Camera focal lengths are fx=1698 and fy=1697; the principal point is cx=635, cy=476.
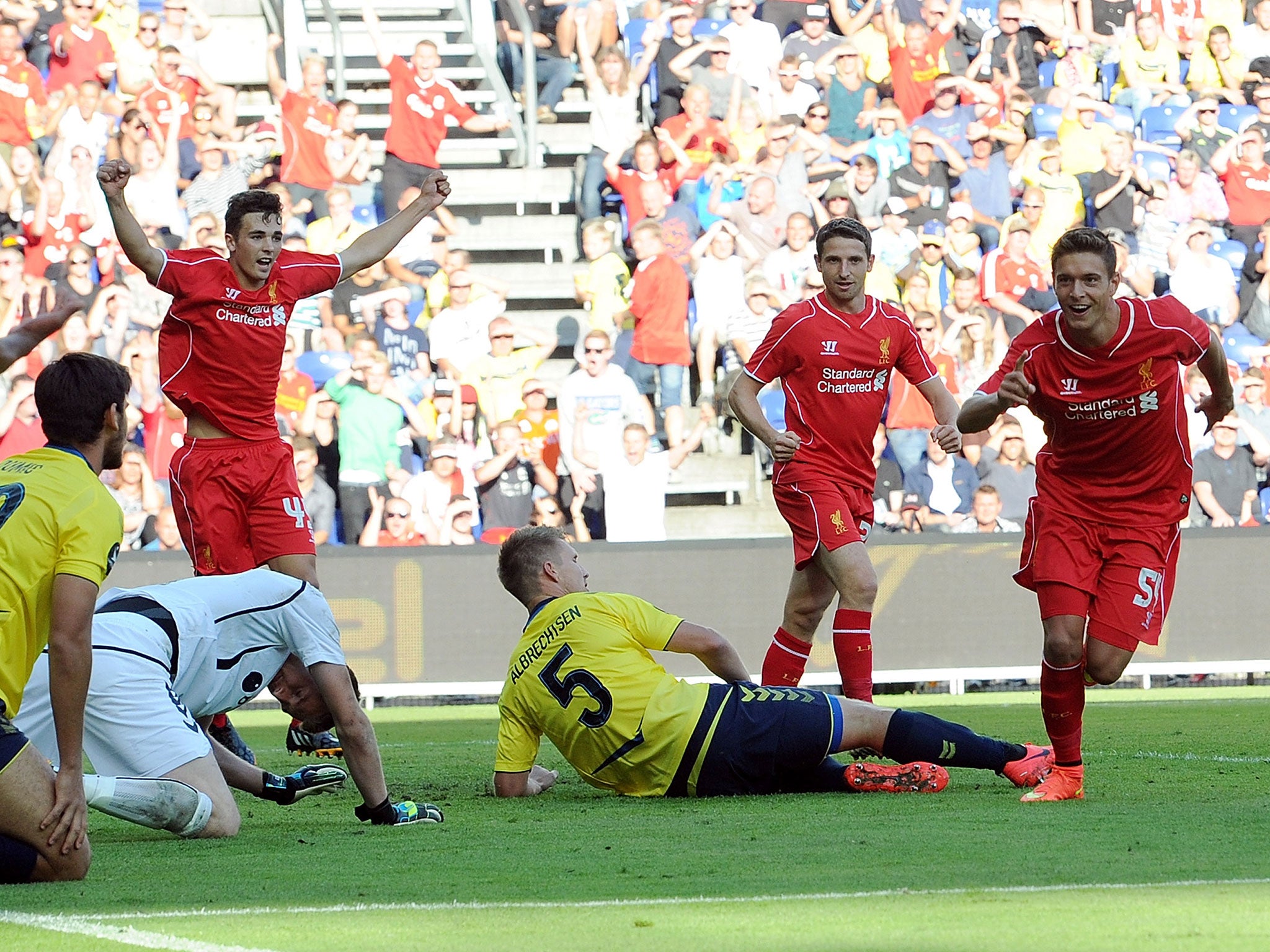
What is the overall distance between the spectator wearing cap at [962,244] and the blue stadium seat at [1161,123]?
263 centimetres

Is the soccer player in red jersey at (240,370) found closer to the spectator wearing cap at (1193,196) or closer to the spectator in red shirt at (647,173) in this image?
the spectator in red shirt at (647,173)

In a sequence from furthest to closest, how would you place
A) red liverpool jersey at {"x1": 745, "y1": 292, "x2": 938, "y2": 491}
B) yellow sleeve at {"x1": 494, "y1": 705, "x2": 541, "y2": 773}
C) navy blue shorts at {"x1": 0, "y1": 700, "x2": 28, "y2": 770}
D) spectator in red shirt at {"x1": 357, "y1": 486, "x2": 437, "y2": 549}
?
spectator in red shirt at {"x1": 357, "y1": 486, "x2": 437, "y2": 549} → red liverpool jersey at {"x1": 745, "y1": 292, "x2": 938, "y2": 491} → yellow sleeve at {"x1": 494, "y1": 705, "x2": 541, "y2": 773} → navy blue shorts at {"x1": 0, "y1": 700, "x2": 28, "y2": 770}

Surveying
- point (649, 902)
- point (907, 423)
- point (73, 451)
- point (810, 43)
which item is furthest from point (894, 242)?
point (649, 902)

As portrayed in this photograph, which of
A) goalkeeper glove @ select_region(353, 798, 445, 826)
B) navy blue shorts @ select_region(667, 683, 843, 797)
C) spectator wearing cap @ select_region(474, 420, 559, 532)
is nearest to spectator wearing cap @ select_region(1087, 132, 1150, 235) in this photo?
spectator wearing cap @ select_region(474, 420, 559, 532)

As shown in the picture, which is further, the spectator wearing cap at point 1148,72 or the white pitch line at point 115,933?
the spectator wearing cap at point 1148,72

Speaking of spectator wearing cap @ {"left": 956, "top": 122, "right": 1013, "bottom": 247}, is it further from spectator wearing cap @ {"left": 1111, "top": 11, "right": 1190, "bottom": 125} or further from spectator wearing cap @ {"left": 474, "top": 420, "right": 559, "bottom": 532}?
spectator wearing cap @ {"left": 474, "top": 420, "right": 559, "bottom": 532}

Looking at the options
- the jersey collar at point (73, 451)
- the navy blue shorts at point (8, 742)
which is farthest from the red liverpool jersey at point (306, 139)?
the navy blue shorts at point (8, 742)

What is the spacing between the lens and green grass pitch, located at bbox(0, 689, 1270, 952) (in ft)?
12.2

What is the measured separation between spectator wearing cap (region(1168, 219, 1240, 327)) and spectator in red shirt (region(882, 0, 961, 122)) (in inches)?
126

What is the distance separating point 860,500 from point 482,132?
12.1 metres

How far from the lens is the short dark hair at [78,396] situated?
479 centimetres

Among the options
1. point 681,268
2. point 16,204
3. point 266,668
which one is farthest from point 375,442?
point 266,668

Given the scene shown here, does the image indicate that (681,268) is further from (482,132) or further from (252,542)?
(252,542)

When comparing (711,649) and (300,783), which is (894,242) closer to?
(711,649)
